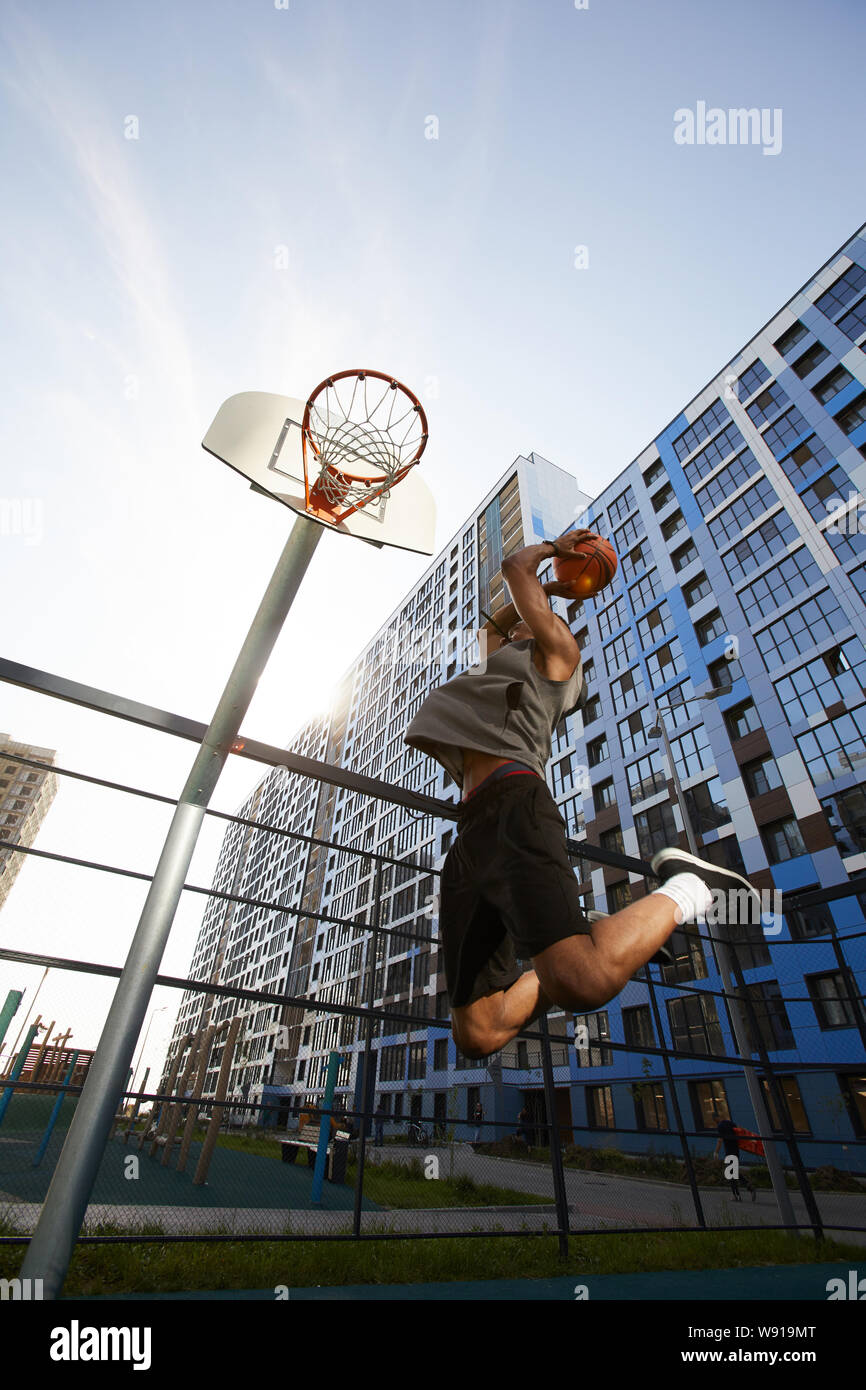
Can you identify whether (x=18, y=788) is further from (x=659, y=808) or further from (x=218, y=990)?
(x=218, y=990)

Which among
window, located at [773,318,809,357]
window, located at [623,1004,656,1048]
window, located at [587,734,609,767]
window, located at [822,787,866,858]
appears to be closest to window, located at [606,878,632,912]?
window, located at [623,1004,656,1048]

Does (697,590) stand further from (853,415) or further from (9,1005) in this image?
(9,1005)

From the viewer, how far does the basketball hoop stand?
10.6 ft

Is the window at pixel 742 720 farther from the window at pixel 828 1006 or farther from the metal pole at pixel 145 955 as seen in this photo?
the metal pole at pixel 145 955

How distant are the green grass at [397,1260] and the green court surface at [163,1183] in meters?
2.16

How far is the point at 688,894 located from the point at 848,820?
70.6 ft

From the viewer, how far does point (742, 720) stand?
2389cm

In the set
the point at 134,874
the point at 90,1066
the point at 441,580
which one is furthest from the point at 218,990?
the point at 441,580

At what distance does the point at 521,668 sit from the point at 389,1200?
9.45 m

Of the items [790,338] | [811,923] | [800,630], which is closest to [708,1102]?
[811,923]

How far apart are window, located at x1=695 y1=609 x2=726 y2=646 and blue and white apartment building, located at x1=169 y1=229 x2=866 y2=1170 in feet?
0.23

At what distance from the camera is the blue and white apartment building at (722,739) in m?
19.3

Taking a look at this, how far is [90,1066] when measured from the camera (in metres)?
1.85

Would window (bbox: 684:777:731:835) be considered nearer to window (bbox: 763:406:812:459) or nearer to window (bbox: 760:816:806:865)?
window (bbox: 760:816:806:865)
